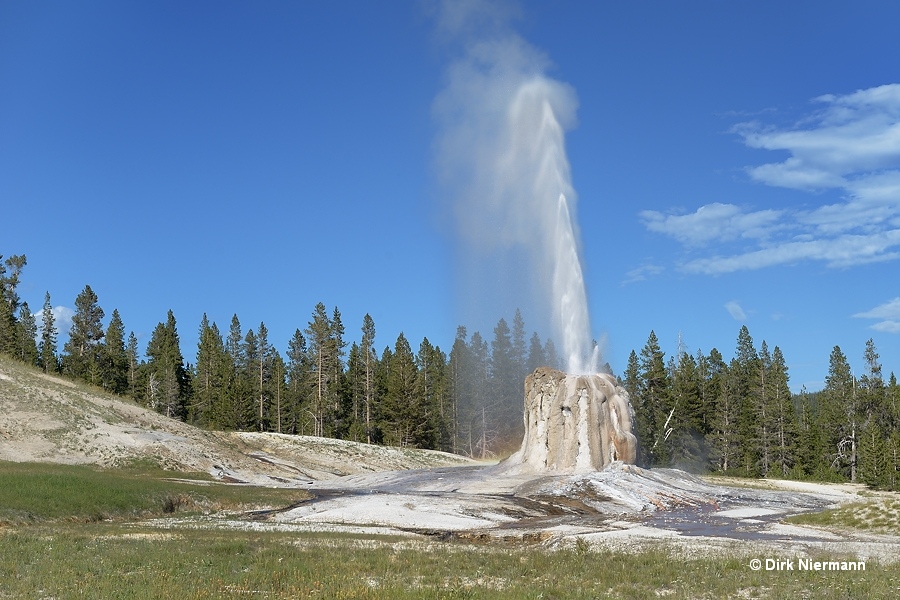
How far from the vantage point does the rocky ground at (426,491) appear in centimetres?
2623

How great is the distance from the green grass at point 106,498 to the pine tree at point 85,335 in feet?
212

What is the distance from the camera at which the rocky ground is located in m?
26.2

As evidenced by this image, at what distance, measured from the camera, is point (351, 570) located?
57.1 ft

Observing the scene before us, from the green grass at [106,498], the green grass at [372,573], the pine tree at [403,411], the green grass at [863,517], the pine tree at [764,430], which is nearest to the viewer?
the green grass at [372,573]

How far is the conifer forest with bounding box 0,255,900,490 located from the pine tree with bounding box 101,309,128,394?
28cm

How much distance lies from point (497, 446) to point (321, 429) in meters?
23.3

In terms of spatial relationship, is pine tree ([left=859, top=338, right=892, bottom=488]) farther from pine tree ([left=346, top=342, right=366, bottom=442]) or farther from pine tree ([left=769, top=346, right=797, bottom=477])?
pine tree ([left=346, top=342, right=366, bottom=442])

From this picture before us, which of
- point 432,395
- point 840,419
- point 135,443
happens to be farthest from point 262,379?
point 840,419

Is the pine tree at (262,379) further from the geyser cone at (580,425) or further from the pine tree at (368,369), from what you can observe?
the geyser cone at (580,425)

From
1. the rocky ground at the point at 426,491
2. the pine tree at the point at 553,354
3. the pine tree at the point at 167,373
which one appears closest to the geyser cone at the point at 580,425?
the rocky ground at the point at 426,491

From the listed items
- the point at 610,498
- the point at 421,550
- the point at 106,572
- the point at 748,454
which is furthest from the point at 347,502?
the point at 748,454

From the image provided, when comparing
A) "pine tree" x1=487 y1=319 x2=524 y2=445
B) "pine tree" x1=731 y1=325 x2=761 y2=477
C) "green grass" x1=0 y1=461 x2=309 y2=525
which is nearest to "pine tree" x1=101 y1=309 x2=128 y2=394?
"pine tree" x1=487 y1=319 x2=524 y2=445

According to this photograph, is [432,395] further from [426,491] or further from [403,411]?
[426,491]

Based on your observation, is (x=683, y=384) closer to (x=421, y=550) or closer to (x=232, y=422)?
(x=232, y=422)
